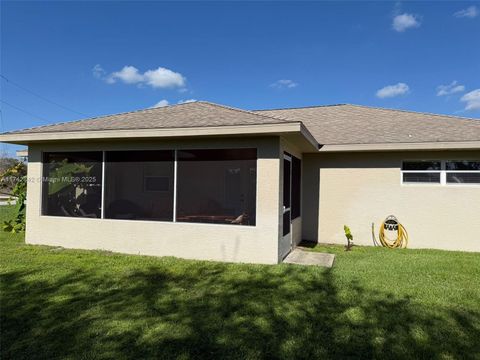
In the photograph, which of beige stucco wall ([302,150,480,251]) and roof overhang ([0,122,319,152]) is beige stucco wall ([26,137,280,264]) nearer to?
roof overhang ([0,122,319,152])

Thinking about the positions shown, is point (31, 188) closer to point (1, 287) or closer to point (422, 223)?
point (1, 287)

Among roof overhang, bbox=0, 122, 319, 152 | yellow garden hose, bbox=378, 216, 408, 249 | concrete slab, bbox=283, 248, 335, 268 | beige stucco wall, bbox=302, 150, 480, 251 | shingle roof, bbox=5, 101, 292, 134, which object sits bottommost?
concrete slab, bbox=283, 248, 335, 268

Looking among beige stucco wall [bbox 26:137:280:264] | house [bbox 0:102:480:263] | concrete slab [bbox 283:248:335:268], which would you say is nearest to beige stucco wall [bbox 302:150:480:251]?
house [bbox 0:102:480:263]

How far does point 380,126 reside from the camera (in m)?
10.4

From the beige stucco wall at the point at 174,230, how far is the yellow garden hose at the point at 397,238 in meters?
4.10

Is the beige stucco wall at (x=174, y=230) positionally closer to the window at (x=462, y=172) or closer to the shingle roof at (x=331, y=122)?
the shingle roof at (x=331, y=122)

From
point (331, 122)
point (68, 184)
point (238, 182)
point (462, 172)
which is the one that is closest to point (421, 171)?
point (462, 172)

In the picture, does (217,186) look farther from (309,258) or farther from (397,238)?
(397,238)

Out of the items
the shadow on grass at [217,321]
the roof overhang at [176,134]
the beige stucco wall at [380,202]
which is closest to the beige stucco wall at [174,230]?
the roof overhang at [176,134]

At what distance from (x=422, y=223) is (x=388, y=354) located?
6.78 m

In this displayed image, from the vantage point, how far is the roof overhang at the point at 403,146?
820cm

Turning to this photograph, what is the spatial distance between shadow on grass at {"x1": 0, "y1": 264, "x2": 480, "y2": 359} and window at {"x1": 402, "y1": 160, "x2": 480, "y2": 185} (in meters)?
4.98

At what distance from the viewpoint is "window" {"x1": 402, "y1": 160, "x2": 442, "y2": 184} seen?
894 centimetres

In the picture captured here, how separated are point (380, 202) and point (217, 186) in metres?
4.62
